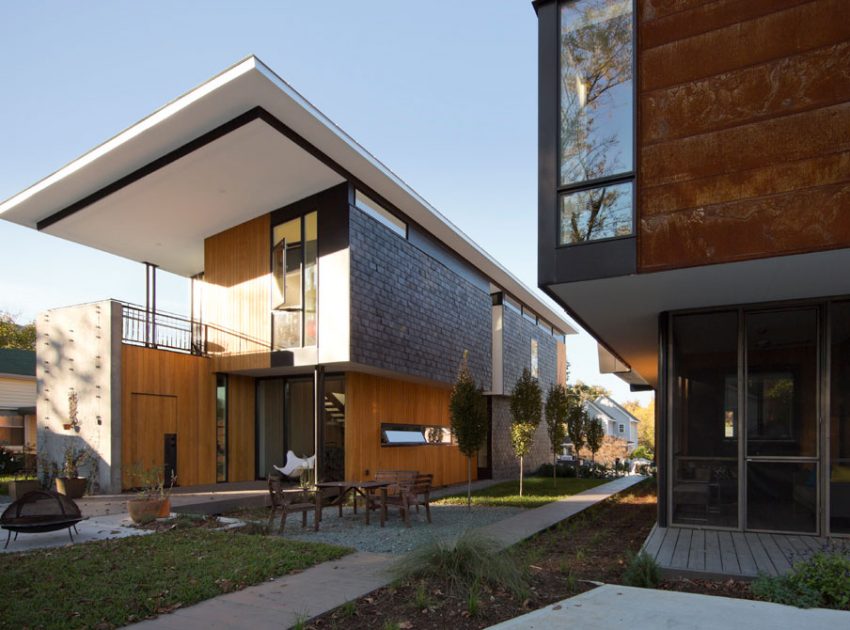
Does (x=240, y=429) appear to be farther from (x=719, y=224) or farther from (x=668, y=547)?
(x=719, y=224)

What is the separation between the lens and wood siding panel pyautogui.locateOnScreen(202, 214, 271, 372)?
1498 centimetres

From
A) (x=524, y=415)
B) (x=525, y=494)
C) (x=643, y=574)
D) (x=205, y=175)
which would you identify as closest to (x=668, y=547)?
(x=643, y=574)

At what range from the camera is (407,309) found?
16.1 meters

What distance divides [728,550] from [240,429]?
12.4 metres

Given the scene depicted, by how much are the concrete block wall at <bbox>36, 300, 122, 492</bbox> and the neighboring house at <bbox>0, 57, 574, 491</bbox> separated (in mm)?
35

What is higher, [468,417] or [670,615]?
[468,417]

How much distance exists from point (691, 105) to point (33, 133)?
50.3 ft

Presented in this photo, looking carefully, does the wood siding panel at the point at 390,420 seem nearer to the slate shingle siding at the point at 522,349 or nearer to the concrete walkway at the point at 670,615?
the slate shingle siding at the point at 522,349

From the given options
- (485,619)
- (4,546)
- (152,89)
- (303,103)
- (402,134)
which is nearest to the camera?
(485,619)

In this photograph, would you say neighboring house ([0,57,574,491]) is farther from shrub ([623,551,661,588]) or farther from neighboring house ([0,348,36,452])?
shrub ([623,551,661,588])

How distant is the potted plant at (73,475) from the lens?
12203 millimetres

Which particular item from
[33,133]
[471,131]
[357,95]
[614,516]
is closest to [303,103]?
[357,95]

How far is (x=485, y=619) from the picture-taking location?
4875 millimetres

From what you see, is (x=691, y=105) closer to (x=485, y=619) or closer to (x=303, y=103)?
(x=485, y=619)
